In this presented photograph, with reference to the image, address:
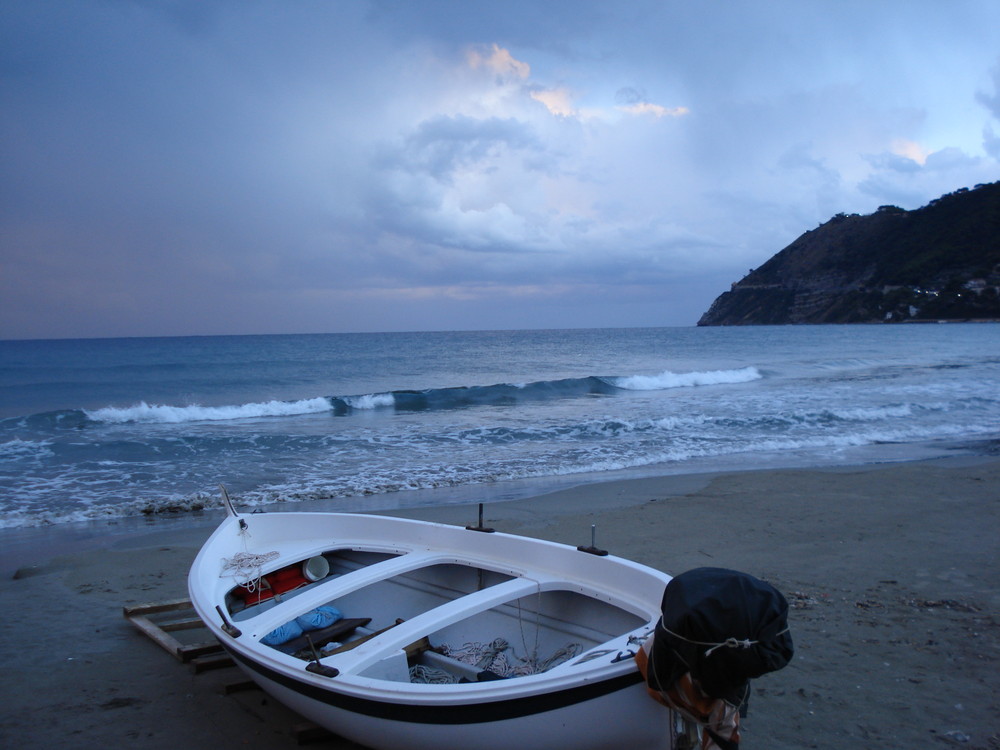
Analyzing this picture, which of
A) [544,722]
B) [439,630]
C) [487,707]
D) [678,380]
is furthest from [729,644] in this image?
[678,380]

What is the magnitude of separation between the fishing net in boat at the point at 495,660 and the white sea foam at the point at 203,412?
19.7 meters

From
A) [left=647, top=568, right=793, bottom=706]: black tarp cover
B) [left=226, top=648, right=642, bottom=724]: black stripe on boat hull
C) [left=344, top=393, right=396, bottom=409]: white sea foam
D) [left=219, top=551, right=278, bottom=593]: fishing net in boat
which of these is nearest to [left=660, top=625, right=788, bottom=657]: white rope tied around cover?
[left=647, top=568, right=793, bottom=706]: black tarp cover

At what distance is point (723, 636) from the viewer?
257cm

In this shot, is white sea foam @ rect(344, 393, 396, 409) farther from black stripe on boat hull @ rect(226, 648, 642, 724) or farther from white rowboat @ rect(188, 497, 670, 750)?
black stripe on boat hull @ rect(226, 648, 642, 724)

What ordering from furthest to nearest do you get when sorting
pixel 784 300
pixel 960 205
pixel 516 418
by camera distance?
pixel 784 300, pixel 960 205, pixel 516 418

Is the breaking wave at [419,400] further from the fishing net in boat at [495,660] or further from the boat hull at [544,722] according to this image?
the boat hull at [544,722]

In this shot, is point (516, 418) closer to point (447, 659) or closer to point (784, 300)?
point (447, 659)

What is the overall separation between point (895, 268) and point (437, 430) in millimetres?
87481

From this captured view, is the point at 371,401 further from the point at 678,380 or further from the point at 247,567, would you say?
the point at 247,567

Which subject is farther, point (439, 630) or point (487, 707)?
point (439, 630)

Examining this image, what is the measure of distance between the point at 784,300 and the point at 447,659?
373ft

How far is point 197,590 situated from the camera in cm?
444

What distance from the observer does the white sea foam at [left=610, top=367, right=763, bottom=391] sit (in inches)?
1201

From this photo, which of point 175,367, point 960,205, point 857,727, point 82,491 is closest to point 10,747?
point 857,727
